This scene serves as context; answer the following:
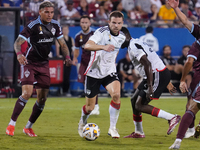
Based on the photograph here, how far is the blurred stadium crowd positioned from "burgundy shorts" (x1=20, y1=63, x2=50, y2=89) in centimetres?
710

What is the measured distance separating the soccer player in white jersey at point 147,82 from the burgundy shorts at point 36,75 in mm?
1581

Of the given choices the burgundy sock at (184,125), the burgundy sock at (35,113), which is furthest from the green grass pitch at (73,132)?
the burgundy sock at (184,125)

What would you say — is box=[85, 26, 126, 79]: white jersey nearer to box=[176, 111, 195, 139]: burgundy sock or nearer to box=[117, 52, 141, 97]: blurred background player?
box=[176, 111, 195, 139]: burgundy sock

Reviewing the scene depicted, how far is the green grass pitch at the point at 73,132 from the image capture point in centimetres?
620

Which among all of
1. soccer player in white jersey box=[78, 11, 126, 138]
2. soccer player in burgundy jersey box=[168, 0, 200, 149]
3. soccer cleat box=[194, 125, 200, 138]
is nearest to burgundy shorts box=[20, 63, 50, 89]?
soccer player in white jersey box=[78, 11, 126, 138]

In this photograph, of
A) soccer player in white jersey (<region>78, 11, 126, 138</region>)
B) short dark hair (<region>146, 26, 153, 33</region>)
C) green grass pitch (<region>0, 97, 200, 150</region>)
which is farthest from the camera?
short dark hair (<region>146, 26, 153, 33</region>)

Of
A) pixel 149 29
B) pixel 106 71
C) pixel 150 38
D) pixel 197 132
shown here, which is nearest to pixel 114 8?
pixel 149 29

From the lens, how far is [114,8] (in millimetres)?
16406

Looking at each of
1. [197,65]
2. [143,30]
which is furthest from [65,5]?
[197,65]

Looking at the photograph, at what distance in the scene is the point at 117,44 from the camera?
718cm

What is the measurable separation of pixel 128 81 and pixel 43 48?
8070 mm

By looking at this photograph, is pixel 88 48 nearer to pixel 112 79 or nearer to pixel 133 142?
pixel 112 79

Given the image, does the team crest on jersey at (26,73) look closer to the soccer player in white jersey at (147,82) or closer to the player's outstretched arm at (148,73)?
the soccer player in white jersey at (147,82)

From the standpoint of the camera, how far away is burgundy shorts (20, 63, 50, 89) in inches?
282
